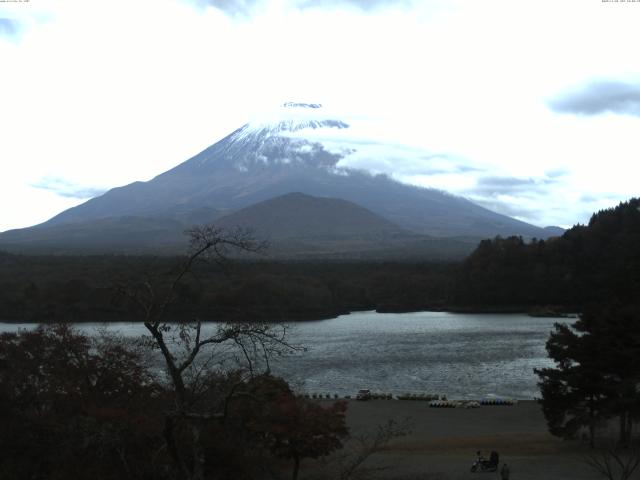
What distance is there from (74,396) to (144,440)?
5.70 feet

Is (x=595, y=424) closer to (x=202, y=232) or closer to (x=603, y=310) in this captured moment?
(x=603, y=310)

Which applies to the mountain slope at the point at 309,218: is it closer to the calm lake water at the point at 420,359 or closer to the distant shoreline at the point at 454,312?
the distant shoreline at the point at 454,312

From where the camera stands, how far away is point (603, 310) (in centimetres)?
1736

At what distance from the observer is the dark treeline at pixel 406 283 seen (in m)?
59.2

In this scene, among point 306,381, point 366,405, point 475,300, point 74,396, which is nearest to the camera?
point 74,396

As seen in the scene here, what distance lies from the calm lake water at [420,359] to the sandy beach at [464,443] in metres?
3.32

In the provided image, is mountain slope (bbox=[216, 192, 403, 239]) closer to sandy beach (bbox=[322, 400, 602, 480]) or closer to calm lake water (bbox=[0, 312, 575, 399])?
calm lake water (bbox=[0, 312, 575, 399])

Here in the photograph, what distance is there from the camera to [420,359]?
3575 centimetres

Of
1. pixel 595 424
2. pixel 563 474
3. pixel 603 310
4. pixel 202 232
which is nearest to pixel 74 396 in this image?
pixel 202 232

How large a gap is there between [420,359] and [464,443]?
57.8 ft

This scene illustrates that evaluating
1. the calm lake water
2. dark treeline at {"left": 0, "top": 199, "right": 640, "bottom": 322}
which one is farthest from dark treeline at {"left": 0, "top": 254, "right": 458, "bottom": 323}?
the calm lake water

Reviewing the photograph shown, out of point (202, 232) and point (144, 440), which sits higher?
point (202, 232)

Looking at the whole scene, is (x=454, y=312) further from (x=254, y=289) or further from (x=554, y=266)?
(x=254, y=289)

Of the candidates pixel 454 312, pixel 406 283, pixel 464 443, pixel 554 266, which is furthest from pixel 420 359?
pixel 406 283
